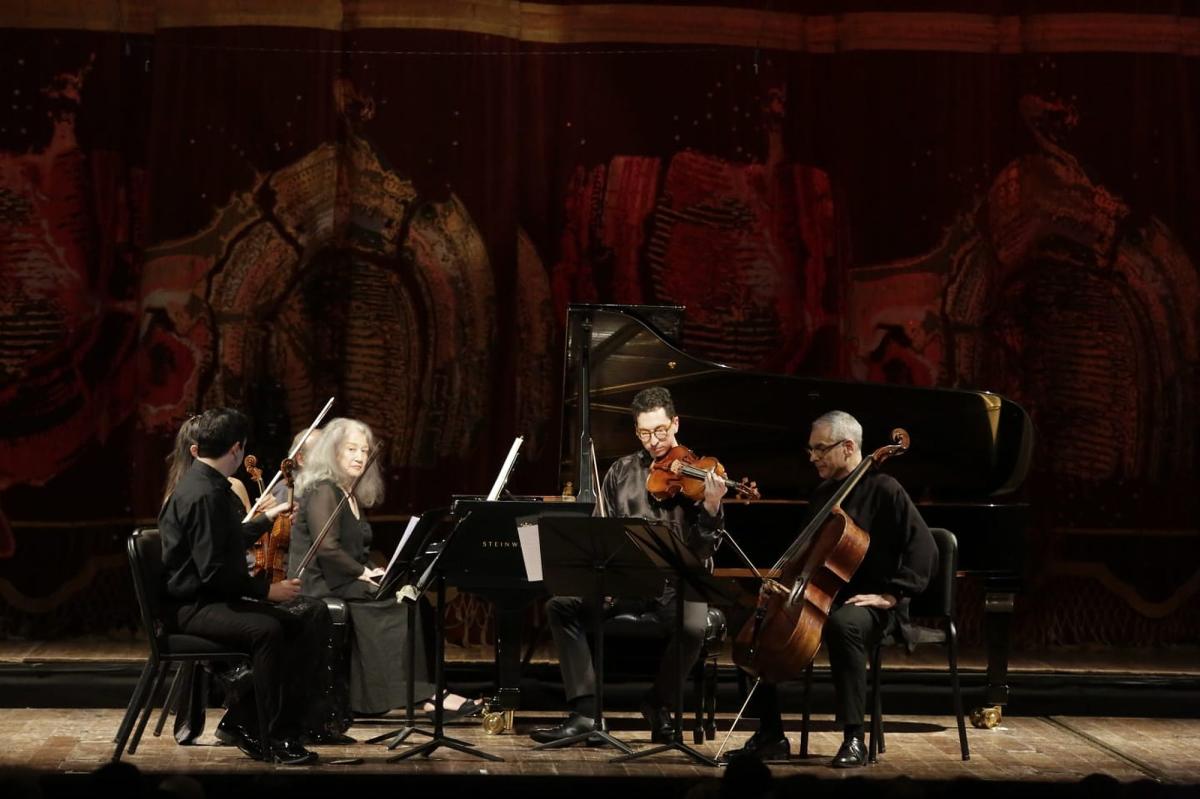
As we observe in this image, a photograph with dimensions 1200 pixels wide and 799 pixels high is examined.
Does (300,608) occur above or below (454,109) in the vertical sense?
below

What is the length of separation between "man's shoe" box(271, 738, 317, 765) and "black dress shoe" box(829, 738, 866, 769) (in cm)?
163

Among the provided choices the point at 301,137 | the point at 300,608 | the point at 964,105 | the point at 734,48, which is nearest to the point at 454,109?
the point at 301,137

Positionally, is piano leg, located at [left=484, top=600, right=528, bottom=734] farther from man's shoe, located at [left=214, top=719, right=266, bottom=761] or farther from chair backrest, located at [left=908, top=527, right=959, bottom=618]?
chair backrest, located at [left=908, top=527, right=959, bottom=618]

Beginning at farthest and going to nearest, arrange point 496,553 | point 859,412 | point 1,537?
point 1,537
point 859,412
point 496,553

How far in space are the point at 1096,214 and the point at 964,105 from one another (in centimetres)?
80

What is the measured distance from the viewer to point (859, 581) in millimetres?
5367

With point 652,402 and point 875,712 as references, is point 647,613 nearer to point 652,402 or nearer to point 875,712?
point 652,402

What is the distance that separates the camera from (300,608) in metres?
5.36

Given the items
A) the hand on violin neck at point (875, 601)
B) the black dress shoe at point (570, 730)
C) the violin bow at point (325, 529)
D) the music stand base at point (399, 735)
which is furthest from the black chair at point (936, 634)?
the violin bow at point (325, 529)

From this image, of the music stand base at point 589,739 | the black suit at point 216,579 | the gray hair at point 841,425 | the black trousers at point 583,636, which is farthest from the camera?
the black trousers at point 583,636

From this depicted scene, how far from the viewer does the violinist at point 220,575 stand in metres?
4.93

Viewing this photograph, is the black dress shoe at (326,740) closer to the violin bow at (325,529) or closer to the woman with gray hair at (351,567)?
the woman with gray hair at (351,567)

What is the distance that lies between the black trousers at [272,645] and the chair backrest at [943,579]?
6.68ft

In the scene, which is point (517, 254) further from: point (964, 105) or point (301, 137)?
point (964, 105)
